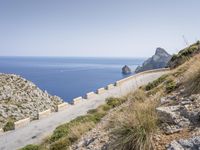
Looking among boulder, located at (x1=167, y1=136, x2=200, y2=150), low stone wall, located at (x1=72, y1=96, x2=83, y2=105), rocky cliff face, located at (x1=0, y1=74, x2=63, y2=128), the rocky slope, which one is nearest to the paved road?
low stone wall, located at (x1=72, y1=96, x2=83, y2=105)

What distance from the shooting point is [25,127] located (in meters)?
24.9

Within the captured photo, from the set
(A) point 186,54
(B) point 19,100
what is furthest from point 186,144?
(B) point 19,100

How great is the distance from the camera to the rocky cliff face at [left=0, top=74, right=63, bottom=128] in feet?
133

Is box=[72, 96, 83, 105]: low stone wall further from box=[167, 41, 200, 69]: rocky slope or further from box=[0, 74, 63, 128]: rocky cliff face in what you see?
box=[167, 41, 200, 69]: rocky slope

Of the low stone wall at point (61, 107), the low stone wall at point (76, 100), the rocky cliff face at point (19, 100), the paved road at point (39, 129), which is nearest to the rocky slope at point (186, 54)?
the paved road at point (39, 129)

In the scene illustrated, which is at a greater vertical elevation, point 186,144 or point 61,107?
point 186,144

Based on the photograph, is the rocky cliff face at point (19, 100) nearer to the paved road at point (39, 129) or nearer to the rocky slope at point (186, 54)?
the paved road at point (39, 129)

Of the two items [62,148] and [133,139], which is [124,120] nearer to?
[133,139]

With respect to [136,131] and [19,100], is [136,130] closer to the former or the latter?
[136,131]

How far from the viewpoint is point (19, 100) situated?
46.1m

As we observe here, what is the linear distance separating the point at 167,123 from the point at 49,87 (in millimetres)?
119147

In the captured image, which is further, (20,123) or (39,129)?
(20,123)

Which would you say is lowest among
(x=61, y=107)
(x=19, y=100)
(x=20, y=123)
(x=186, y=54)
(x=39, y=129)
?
(x=19, y=100)

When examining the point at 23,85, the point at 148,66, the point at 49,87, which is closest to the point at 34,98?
the point at 23,85
